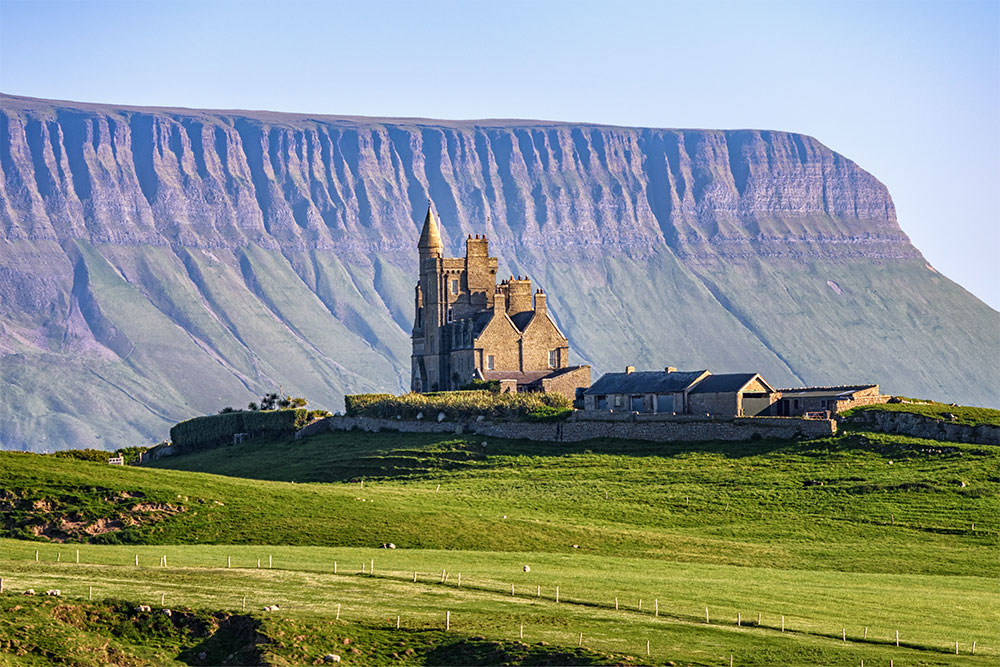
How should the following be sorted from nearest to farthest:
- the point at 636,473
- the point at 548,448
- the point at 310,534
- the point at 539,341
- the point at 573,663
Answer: the point at 573,663 → the point at 310,534 → the point at 636,473 → the point at 548,448 → the point at 539,341

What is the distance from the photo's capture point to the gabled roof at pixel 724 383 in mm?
98188

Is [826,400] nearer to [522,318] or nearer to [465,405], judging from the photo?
[465,405]

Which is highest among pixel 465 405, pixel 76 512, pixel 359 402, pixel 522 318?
pixel 522 318

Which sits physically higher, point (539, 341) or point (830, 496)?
point (539, 341)

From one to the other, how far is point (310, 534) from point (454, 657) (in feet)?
77.4

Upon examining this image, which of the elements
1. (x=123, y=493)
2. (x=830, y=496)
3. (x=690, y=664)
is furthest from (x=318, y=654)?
(x=830, y=496)

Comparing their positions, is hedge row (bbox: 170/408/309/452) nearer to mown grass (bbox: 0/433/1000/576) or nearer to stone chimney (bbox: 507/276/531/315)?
mown grass (bbox: 0/433/1000/576)

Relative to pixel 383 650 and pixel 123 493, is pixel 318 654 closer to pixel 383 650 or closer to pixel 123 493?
pixel 383 650

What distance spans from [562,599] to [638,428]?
4150 centimetres

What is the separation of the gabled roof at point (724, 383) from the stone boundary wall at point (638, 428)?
183 inches

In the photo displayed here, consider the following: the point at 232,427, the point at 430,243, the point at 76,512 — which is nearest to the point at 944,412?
the point at 76,512

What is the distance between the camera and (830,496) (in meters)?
78.6

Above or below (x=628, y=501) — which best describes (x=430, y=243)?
above

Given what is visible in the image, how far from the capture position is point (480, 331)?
123 meters
